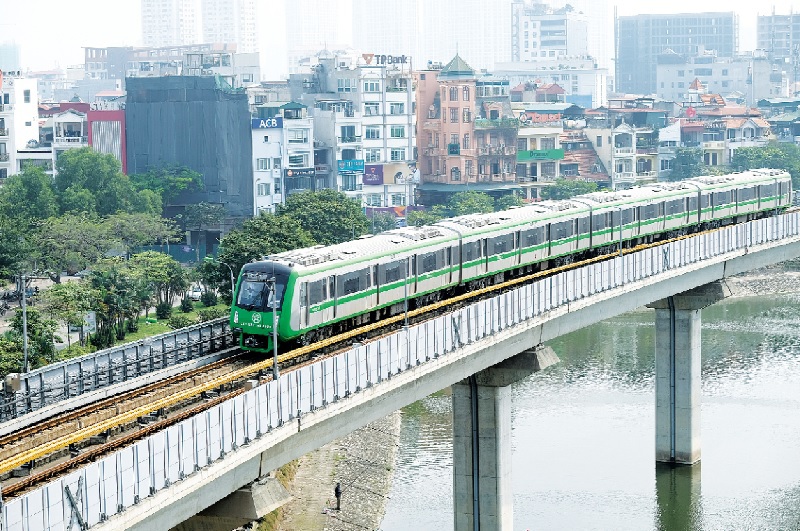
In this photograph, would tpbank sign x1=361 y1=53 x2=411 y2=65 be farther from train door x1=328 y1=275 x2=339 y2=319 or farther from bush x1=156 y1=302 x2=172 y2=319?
train door x1=328 y1=275 x2=339 y2=319

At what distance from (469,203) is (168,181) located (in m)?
28.1

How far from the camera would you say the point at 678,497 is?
59.3m

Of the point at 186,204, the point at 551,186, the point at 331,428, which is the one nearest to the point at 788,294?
the point at 551,186

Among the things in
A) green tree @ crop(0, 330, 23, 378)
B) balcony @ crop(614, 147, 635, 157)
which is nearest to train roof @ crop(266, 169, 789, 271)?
green tree @ crop(0, 330, 23, 378)

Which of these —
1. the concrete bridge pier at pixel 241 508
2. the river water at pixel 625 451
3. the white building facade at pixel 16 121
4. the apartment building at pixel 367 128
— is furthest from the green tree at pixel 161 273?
the concrete bridge pier at pixel 241 508

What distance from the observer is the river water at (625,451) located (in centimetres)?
5697

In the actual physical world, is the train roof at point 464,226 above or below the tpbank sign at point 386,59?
below

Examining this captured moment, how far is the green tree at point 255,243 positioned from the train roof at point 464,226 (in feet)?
76.4

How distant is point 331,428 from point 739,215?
44366 millimetres

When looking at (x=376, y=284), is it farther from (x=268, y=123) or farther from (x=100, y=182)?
(x=268, y=123)

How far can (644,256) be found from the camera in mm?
56406

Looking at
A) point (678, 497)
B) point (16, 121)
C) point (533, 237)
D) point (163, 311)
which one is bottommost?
point (678, 497)

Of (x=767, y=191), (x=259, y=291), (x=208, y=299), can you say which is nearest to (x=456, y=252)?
(x=259, y=291)

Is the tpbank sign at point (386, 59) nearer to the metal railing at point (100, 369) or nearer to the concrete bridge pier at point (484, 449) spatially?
the concrete bridge pier at point (484, 449)
